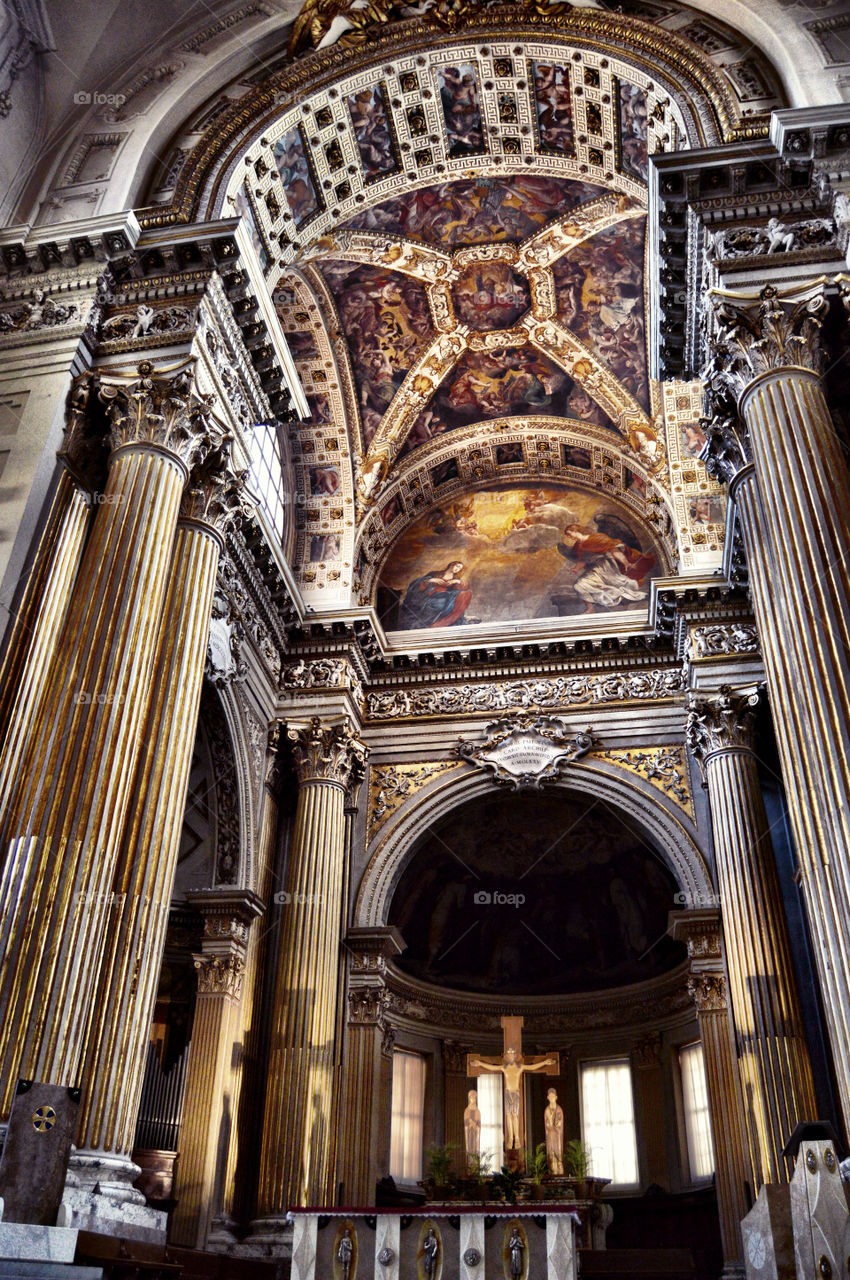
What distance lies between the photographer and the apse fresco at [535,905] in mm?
19094

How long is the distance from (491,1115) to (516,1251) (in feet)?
43.2

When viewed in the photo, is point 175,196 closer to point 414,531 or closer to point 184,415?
point 184,415

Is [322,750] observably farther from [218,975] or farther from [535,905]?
[535,905]

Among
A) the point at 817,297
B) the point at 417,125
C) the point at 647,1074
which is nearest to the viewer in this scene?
the point at 817,297

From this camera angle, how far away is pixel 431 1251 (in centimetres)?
772

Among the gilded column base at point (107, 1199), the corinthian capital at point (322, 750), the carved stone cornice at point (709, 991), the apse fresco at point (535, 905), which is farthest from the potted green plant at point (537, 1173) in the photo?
the gilded column base at point (107, 1199)

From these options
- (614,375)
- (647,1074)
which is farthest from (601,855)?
(614,375)

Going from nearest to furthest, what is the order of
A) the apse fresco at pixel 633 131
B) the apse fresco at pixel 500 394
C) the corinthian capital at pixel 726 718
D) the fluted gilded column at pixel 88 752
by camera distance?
the fluted gilded column at pixel 88 752, the apse fresco at pixel 633 131, the corinthian capital at pixel 726 718, the apse fresco at pixel 500 394

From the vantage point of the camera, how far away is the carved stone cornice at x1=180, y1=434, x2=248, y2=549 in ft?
35.0

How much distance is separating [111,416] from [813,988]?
10.0m

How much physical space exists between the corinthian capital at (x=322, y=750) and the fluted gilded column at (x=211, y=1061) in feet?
7.02

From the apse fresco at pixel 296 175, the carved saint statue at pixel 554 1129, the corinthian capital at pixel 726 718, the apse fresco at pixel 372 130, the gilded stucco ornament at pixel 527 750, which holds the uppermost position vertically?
the apse fresco at pixel 372 130

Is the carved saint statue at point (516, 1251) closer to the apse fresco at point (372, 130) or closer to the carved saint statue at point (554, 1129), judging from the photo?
the carved saint statue at point (554, 1129)

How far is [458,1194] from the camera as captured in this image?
14992 millimetres
